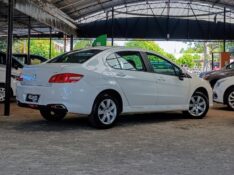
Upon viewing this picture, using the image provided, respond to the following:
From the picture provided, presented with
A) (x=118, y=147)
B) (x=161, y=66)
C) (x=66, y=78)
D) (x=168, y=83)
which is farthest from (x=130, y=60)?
(x=118, y=147)

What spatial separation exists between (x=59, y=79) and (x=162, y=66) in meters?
2.56

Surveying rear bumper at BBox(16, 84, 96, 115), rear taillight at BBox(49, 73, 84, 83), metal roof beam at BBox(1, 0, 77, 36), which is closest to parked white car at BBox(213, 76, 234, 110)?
rear bumper at BBox(16, 84, 96, 115)

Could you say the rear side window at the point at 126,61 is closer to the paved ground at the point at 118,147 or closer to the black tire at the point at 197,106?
the paved ground at the point at 118,147

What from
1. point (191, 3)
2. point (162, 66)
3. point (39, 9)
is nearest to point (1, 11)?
point (39, 9)

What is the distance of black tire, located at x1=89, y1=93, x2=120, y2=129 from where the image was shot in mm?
7297

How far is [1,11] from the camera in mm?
16766

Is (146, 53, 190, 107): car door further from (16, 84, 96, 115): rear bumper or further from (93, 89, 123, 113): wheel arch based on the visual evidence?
(16, 84, 96, 115): rear bumper

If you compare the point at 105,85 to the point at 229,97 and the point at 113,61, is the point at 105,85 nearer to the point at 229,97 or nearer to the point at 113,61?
the point at 113,61

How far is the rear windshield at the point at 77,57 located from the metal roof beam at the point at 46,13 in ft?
18.0

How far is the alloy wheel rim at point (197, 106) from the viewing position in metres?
9.25

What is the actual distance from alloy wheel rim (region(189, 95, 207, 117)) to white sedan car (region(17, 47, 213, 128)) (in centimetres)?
16

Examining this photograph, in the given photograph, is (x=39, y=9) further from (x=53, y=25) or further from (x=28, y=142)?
(x=28, y=142)

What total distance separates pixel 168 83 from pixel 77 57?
201cm

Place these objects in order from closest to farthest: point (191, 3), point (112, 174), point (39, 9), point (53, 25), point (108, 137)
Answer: point (112, 174), point (108, 137), point (39, 9), point (53, 25), point (191, 3)
